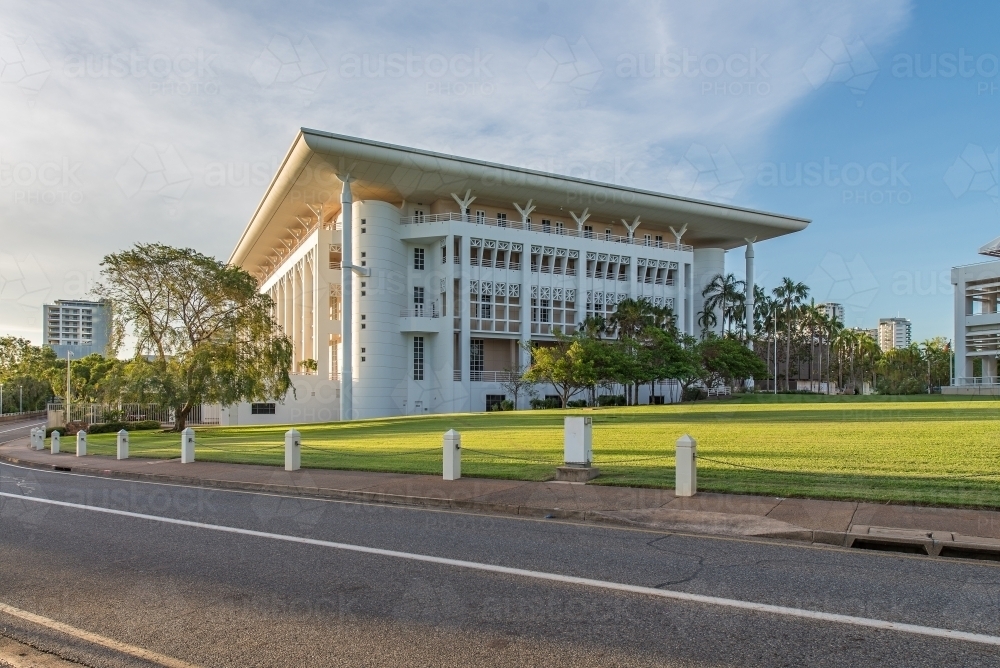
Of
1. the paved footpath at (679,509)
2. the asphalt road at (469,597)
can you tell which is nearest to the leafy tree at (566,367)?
the paved footpath at (679,509)

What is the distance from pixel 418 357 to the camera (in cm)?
5850

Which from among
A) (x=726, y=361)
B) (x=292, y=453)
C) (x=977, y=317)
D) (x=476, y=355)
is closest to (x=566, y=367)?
(x=476, y=355)

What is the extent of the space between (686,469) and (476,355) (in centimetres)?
4946

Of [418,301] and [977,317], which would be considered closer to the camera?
[418,301]

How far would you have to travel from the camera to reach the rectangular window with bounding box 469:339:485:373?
60.1 metres

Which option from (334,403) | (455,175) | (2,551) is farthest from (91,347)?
(2,551)

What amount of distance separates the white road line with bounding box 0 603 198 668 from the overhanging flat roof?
46.1 meters

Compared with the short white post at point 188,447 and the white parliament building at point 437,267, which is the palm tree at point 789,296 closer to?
the white parliament building at point 437,267

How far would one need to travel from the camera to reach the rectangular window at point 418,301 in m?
59.2

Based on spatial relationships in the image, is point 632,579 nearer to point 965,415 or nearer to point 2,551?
point 2,551

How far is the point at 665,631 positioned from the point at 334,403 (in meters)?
54.1

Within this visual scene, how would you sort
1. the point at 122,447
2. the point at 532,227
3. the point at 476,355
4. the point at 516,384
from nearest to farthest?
the point at 122,447 < the point at 516,384 < the point at 476,355 < the point at 532,227

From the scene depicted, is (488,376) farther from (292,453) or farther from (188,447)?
(292,453)

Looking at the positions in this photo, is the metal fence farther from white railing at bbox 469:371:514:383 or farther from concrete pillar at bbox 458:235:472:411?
white railing at bbox 469:371:514:383
